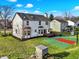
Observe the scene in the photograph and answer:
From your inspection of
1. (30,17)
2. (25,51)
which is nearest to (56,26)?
(30,17)

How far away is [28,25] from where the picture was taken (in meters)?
45.6

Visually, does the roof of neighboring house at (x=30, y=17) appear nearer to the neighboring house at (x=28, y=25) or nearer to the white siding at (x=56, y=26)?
the neighboring house at (x=28, y=25)

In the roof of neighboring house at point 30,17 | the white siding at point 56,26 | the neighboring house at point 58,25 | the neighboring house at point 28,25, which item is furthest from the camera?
the white siding at point 56,26

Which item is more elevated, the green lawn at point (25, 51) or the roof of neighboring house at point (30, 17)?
the roof of neighboring house at point (30, 17)

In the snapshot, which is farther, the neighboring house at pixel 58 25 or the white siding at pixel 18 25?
the neighboring house at pixel 58 25

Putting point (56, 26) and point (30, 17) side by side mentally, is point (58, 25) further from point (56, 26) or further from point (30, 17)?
point (30, 17)

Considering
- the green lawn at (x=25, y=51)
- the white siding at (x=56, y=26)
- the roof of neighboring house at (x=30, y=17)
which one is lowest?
the green lawn at (x=25, y=51)

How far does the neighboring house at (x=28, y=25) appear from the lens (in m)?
44.6

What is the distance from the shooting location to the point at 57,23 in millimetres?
62438

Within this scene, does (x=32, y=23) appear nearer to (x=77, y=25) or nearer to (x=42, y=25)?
(x=42, y=25)

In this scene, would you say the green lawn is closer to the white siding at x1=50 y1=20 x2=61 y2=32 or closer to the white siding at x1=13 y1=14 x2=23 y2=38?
the white siding at x1=13 y1=14 x2=23 y2=38

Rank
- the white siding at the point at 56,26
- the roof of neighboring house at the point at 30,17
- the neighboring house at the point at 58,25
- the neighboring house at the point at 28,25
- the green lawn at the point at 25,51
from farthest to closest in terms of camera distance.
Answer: the white siding at the point at 56,26 < the neighboring house at the point at 58,25 < the roof of neighboring house at the point at 30,17 < the neighboring house at the point at 28,25 < the green lawn at the point at 25,51

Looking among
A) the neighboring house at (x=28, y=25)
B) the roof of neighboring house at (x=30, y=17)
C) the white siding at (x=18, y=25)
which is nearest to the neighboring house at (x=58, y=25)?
the neighboring house at (x=28, y=25)

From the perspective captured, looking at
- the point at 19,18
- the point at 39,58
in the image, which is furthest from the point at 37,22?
the point at 39,58
